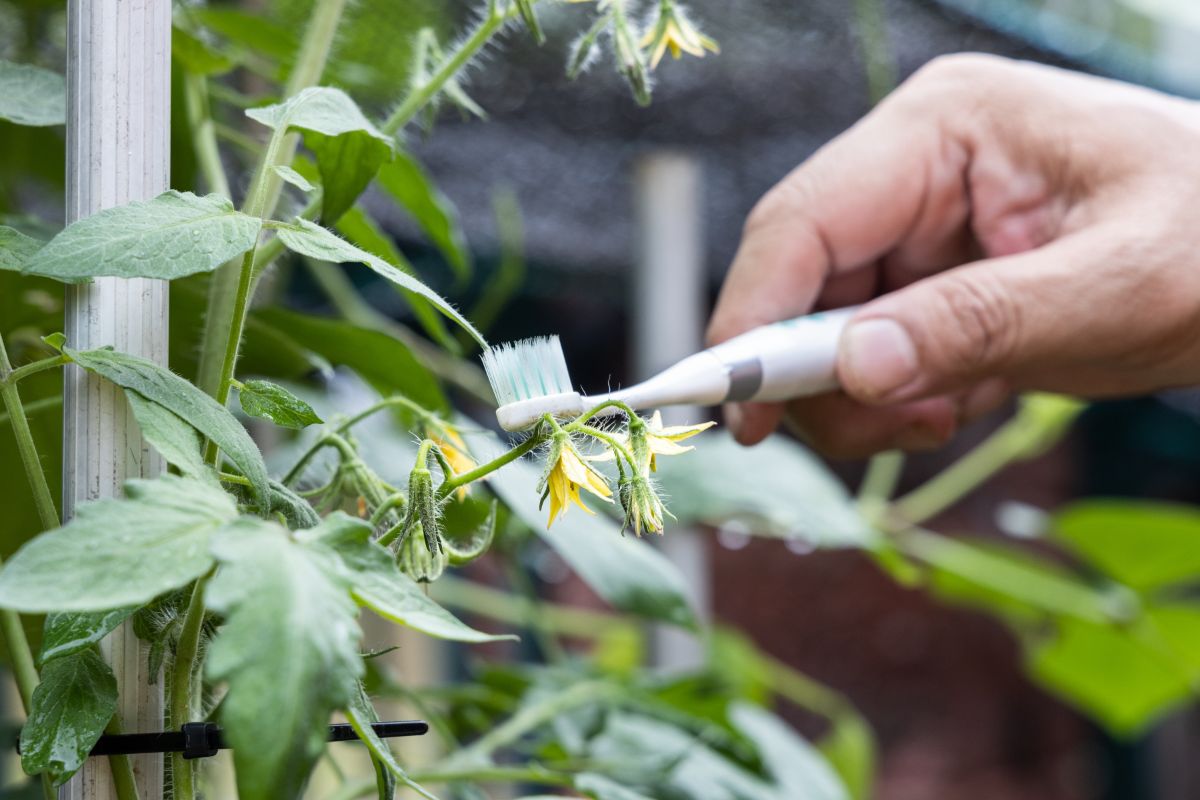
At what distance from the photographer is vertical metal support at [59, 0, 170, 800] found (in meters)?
0.18

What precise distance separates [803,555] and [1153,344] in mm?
1201

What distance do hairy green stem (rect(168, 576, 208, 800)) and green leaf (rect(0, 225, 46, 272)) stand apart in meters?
0.06

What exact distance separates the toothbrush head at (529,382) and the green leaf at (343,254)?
29mm

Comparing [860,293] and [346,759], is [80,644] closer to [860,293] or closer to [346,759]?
[860,293]

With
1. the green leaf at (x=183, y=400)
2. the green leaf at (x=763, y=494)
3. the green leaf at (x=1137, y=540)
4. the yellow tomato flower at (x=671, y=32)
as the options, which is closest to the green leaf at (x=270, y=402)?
the green leaf at (x=183, y=400)

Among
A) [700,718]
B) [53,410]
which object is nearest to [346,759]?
[700,718]

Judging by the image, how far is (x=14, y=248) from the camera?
186 mm

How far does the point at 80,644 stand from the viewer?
0.52 feet

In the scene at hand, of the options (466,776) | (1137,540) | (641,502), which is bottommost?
(1137,540)

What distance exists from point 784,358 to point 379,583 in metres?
0.19

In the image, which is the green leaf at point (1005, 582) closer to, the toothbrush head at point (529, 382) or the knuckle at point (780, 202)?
the knuckle at point (780, 202)

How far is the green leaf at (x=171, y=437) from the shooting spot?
158 millimetres

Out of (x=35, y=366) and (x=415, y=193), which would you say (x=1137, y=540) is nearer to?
(x=415, y=193)

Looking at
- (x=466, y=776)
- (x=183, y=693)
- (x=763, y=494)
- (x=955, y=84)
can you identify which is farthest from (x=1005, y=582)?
(x=183, y=693)
